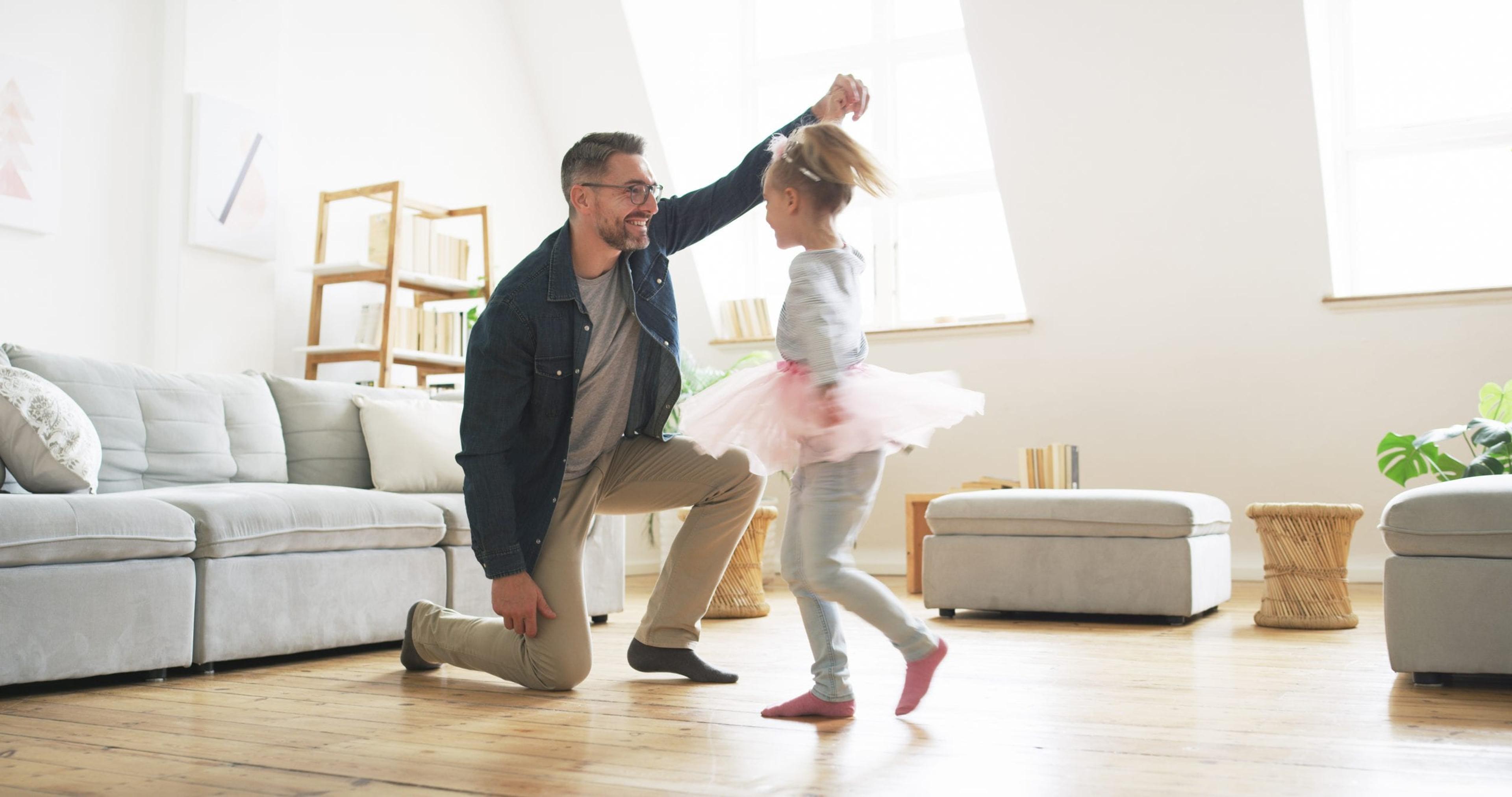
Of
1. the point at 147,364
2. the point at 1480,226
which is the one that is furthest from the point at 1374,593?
the point at 147,364

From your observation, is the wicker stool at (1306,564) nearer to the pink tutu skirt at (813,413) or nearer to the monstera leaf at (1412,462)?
the monstera leaf at (1412,462)

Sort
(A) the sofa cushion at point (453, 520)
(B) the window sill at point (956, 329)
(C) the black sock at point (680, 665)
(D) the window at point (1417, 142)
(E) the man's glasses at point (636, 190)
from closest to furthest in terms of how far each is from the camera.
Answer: (E) the man's glasses at point (636, 190)
(C) the black sock at point (680, 665)
(A) the sofa cushion at point (453, 520)
(D) the window at point (1417, 142)
(B) the window sill at point (956, 329)

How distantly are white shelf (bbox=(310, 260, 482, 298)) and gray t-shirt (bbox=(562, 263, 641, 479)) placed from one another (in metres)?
2.41

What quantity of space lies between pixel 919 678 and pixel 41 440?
1892mm

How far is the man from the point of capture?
2.25m

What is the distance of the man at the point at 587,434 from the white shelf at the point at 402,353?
2.10 metres

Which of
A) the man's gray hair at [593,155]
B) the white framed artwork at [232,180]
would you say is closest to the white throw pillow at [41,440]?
the man's gray hair at [593,155]

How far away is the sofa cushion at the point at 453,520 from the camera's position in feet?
10.7

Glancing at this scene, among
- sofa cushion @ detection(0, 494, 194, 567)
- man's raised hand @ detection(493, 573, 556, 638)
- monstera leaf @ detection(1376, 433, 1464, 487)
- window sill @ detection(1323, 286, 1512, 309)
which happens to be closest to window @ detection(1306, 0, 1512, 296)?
window sill @ detection(1323, 286, 1512, 309)

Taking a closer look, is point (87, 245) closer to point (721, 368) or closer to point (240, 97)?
point (240, 97)

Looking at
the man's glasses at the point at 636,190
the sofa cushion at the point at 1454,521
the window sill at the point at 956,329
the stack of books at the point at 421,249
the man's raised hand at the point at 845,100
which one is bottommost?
the sofa cushion at the point at 1454,521

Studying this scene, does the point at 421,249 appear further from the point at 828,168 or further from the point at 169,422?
the point at 828,168

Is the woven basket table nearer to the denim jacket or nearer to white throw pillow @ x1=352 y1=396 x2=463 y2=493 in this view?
white throw pillow @ x1=352 y1=396 x2=463 y2=493

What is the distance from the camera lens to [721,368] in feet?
20.0
